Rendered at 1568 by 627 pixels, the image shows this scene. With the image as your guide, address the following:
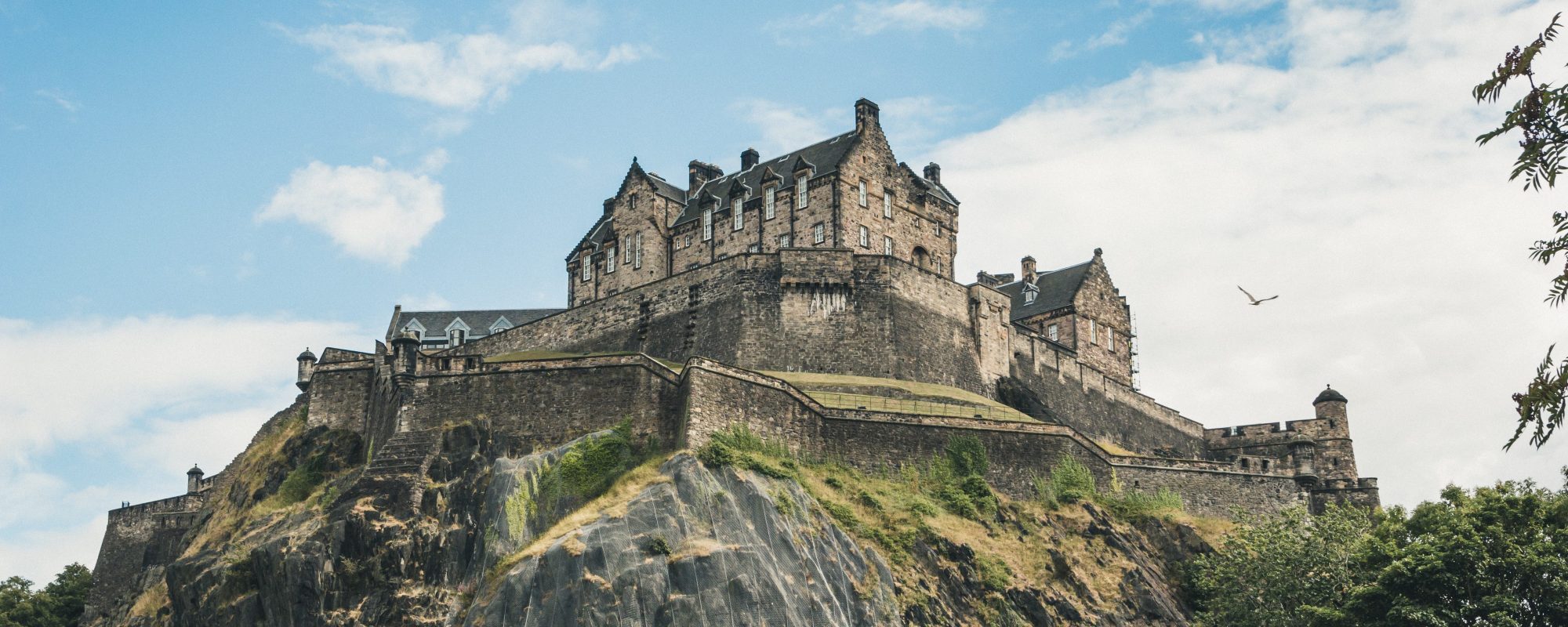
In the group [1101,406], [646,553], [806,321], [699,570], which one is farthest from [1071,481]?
[646,553]

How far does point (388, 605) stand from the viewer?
50000 mm

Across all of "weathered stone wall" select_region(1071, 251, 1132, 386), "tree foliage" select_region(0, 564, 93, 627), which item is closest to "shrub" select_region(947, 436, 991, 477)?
"weathered stone wall" select_region(1071, 251, 1132, 386)

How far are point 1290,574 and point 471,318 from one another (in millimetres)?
55169

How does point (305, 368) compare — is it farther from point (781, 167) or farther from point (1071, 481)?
point (1071, 481)

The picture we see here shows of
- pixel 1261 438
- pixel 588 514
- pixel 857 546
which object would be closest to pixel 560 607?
pixel 588 514

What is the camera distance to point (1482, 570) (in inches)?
1663

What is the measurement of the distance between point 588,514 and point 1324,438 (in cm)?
4157

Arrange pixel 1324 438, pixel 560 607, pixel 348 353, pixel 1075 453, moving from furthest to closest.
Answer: pixel 1324 438
pixel 348 353
pixel 1075 453
pixel 560 607

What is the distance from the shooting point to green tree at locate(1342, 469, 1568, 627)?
137ft

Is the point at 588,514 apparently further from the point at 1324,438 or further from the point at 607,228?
the point at 1324,438

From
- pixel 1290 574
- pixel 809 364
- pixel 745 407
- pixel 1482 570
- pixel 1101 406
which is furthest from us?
pixel 1101 406

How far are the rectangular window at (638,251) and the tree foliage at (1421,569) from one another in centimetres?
3762

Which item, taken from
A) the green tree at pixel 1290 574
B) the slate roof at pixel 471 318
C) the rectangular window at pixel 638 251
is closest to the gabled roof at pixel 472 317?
the slate roof at pixel 471 318

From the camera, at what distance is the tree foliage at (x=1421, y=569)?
41875mm
